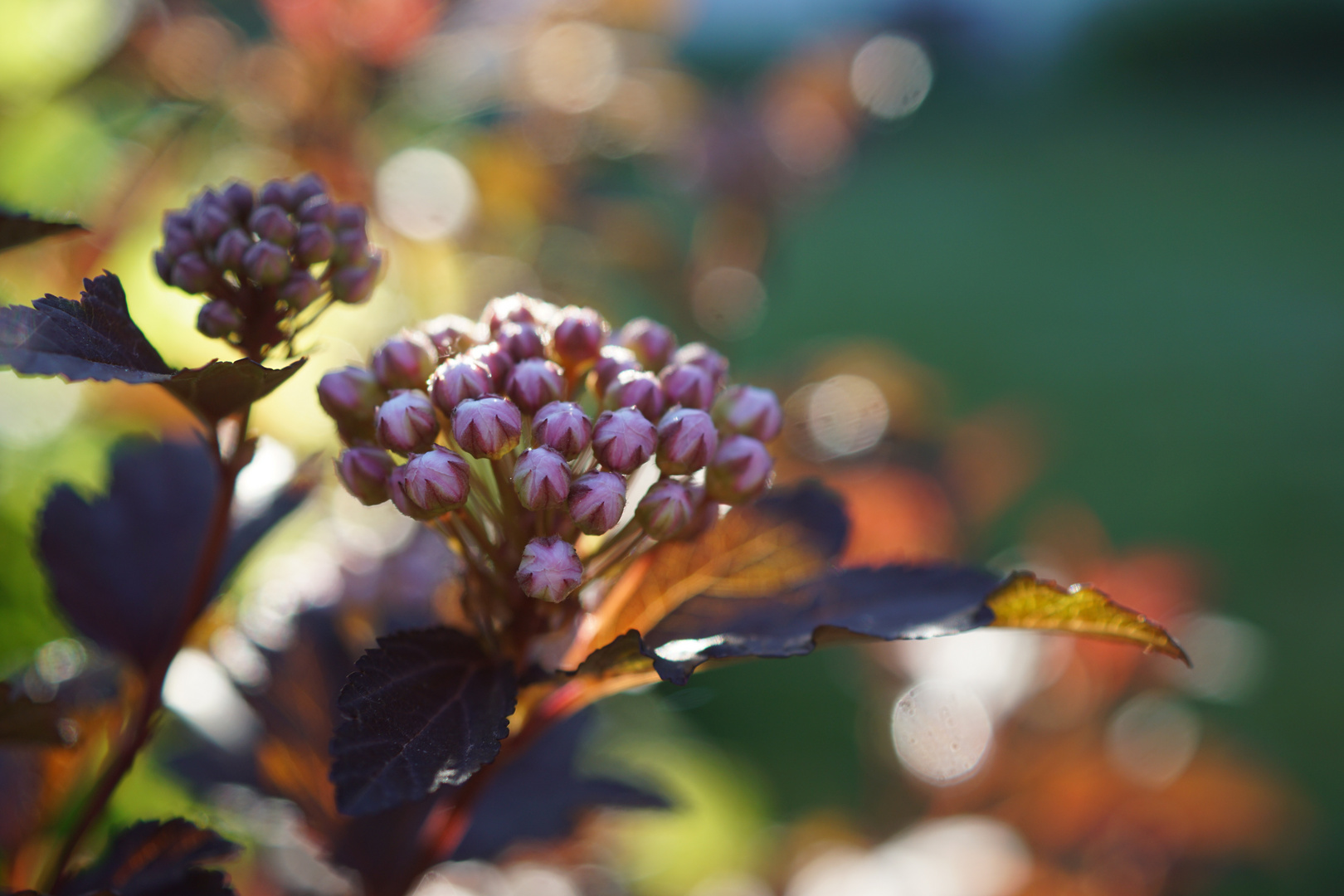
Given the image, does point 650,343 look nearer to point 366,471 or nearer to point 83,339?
point 366,471

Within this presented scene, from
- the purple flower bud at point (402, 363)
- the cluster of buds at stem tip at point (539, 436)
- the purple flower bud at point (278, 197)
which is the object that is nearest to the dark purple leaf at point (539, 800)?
the cluster of buds at stem tip at point (539, 436)

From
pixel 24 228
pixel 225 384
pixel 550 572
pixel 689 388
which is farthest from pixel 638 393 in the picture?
pixel 24 228

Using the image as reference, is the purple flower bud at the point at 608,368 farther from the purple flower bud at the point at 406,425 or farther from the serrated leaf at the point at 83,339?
the serrated leaf at the point at 83,339

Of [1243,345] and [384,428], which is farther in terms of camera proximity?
[1243,345]

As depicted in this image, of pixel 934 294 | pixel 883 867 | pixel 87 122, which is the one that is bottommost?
pixel 934 294

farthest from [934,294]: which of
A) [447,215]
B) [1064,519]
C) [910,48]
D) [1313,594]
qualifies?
[447,215]

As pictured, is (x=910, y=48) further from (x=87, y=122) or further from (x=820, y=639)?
(x=820, y=639)
